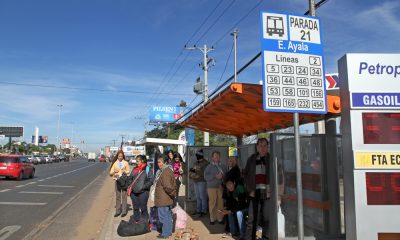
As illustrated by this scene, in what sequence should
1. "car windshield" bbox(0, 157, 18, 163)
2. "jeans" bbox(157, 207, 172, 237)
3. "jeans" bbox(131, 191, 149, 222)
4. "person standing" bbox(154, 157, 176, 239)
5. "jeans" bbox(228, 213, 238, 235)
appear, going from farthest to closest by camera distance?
"car windshield" bbox(0, 157, 18, 163) < "jeans" bbox(131, 191, 149, 222) < "jeans" bbox(157, 207, 172, 237) < "person standing" bbox(154, 157, 176, 239) < "jeans" bbox(228, 213, 238, 235)

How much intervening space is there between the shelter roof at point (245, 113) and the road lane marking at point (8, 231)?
5.15 metres

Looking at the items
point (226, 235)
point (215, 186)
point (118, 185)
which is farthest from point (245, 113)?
point (118, 185)

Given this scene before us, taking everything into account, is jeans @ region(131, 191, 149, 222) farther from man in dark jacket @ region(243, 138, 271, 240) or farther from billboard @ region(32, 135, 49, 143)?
billboard @ region(32, 135, 49, 143)

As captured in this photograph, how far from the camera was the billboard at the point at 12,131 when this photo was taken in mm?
106312

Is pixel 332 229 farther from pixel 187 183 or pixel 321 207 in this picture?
pixel 187 183

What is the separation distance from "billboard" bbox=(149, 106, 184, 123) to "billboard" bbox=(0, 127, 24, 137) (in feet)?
180

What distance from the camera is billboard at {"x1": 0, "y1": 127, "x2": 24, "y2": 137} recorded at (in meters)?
106

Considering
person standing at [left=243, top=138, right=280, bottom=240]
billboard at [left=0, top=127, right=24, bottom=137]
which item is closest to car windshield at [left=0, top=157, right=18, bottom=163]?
person standing at [left=243, top=138, right=280, bottom=240]

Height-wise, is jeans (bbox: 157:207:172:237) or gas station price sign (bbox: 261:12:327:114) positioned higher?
gas station price sign (bbox: 261:12:327:114)

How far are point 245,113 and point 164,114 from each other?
5731cm

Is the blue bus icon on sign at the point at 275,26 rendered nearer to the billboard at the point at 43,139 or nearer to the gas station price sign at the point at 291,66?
the gas station price sign at the point at 291,66

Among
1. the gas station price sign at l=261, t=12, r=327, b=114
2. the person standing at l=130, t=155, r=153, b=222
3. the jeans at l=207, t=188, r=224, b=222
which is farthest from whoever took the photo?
the jeans at l=207, t=188, r=224, b=222

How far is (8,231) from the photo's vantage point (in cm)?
1009

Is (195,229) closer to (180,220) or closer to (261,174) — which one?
(180,220)
